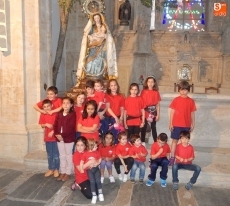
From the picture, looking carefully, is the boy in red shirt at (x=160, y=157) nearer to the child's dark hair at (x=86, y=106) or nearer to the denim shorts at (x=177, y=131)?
the denim shorts at (x=177, y=131)

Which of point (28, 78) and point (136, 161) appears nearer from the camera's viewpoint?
point (136, 161)

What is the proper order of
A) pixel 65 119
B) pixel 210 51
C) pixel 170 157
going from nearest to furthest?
pixel 65 119
pixel 170 157
pixel 210 51

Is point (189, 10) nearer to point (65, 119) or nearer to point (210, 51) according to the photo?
point (210, 51)

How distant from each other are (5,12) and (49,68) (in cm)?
135

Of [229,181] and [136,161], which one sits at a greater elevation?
[136,161]

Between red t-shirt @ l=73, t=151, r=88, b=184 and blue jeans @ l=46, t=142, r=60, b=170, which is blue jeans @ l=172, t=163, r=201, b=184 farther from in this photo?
blue jeans @ l=46, t=142, r=60, b=170

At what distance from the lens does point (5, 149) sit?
5.72 metres

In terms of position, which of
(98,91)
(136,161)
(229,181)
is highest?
(98,91)

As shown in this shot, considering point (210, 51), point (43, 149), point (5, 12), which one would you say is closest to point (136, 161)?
point (43, 149)

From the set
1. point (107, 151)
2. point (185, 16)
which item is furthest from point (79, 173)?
point (185, 16)

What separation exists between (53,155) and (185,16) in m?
11.5

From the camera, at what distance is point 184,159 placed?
14.1ft

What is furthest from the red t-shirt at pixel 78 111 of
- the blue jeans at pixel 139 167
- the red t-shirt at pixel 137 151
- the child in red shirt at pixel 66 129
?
the blue jeans at pixel 139 167

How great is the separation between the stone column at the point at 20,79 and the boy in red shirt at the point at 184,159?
9.22ft
